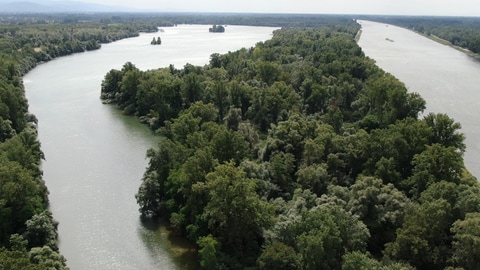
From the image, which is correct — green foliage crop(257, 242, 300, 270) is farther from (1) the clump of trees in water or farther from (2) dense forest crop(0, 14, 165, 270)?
(2) dense forest crop(0, 14, 165, 270)

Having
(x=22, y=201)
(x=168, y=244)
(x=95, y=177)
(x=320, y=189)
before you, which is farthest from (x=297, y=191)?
(x=95, y=177)

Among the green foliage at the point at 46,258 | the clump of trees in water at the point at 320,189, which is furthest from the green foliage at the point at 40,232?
Answer: the clump of trees in water at the point at 320,189

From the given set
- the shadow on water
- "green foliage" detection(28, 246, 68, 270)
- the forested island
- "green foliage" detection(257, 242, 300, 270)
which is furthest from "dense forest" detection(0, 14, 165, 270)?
"green foliage" detection(257, 242, 300, 270)

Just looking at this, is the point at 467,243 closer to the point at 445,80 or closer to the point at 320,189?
the point at 320,189

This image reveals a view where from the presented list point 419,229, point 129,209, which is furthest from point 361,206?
point 129,209

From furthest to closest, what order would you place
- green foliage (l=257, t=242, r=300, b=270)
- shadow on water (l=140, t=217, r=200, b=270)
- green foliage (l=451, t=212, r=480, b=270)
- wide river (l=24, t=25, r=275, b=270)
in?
1. wide river (l=24, t=25, r=275, b=270)
2. shadow on water (l=140, t=217, r=200, b=270)
3. green foliage (l=257, t=242, r=300, b=270)
4. green foliage (l=451, t=212, r=480, b=270)

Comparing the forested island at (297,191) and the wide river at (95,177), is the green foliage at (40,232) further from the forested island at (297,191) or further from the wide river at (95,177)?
the wide river at (95,177)
